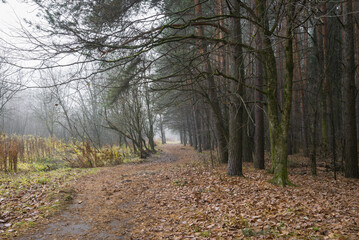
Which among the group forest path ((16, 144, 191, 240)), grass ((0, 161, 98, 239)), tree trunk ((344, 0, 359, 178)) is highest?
tree trunk ((344, 0, 359, 178))

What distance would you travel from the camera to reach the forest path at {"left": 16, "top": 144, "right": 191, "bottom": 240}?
4395 millimetres

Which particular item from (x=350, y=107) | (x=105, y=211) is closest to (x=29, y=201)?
(x=105, y=211)

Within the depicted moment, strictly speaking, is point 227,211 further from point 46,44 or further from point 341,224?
point 46,44

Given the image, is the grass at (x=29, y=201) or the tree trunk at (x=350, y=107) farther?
the tree trunk at (x=350, y=107)

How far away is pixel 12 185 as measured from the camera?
713 centimetres

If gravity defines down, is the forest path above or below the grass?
below

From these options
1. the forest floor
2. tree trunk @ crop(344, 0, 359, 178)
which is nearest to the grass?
the forest floor

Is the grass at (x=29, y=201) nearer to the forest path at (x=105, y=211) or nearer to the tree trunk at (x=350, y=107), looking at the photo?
the forest path at (x=105, y=211)

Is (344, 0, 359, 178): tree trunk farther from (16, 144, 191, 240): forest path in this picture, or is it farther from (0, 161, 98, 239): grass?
(0, 161, 98, 239): grass

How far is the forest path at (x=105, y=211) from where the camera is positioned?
4.39 metres

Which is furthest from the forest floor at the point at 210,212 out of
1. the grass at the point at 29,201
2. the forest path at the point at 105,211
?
the grass at the point at 29,201

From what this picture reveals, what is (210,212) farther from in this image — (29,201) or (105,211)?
(29,201)

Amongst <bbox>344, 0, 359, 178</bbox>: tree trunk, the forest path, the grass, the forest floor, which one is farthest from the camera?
<bbox>344, 0, 359, 178</bbox>: tree trunk

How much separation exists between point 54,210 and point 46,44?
391cm
